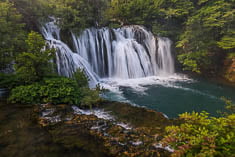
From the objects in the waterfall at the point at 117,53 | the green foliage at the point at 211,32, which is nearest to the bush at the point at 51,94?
the waterfall at the point at 117,53

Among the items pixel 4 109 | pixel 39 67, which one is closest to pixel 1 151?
pixel 4 109

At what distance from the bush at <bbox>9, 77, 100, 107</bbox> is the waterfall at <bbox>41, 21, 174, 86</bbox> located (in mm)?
3915

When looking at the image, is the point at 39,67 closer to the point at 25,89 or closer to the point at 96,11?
the point at 25,89

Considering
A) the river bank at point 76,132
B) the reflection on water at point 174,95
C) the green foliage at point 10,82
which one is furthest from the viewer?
the reflection on water at point 174,95

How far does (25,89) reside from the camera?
5.77 metres

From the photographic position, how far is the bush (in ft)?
18.4

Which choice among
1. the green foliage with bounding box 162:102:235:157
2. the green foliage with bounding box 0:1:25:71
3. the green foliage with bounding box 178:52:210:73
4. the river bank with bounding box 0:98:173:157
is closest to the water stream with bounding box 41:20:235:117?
the green foliage with bounding box 178:52:210:73

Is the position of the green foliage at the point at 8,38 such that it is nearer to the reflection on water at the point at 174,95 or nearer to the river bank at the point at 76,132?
the river bank at the point at 76,132

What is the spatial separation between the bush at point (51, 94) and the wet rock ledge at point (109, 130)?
1.14 ft

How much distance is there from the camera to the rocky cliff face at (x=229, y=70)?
12.5 m

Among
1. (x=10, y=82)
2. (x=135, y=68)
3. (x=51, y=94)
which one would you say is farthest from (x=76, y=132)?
(x=135, y=68)

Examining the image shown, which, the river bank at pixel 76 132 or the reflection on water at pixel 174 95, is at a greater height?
the river bank at pixel 76 132

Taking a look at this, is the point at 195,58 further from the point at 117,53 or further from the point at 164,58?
the point at 117,53

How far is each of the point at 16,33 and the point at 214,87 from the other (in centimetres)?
1328
